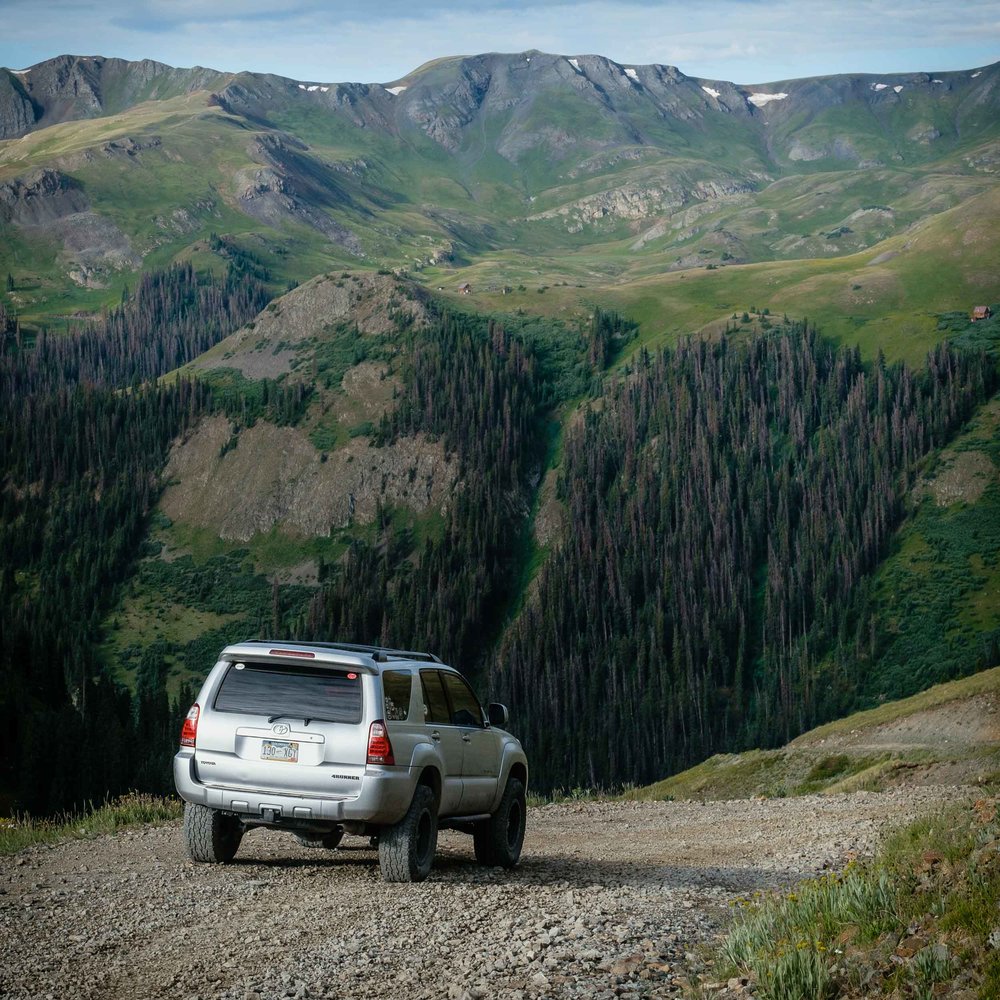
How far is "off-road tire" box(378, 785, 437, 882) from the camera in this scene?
16.5 m

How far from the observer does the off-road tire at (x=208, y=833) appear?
57.8 ft

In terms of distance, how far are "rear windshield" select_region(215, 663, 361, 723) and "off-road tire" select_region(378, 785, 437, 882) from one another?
162cm

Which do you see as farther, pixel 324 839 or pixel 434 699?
pixel 324 839

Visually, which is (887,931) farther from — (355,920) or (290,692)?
(290,692)

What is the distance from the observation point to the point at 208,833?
17.6 metres

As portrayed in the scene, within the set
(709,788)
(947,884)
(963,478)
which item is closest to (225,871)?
(947,884)

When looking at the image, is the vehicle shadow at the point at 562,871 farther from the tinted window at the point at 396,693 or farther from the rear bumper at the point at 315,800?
the tinted window at the point at 396,693

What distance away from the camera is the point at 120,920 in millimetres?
13781

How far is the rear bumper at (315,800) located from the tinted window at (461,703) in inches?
87.2

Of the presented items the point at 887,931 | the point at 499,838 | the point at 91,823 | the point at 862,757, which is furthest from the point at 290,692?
the point at 862,757

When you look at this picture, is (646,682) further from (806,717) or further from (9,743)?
(9,743)

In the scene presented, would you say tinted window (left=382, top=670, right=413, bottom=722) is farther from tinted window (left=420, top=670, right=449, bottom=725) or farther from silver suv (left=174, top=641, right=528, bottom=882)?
tinted window (left=420, top=670, right=449, bottom=725)

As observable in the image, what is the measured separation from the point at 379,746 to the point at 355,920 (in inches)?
122

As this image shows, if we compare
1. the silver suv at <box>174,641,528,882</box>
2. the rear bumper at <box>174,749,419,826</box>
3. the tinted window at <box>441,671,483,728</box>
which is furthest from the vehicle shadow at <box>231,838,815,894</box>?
the tinted window at <box>441,671,483,728</box>
